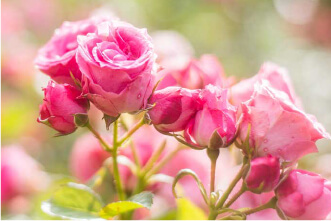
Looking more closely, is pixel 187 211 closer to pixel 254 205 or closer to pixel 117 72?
pixel 254 205

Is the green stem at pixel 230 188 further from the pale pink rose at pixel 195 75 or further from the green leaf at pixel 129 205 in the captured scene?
the pale pink rose at pixel 195 75

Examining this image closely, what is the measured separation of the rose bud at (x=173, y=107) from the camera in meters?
0.71

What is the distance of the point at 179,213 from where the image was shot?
85 cm

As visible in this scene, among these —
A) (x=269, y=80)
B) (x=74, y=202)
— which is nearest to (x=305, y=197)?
(x=269, y=80)

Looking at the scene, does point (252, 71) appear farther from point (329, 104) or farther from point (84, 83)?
point (84, 83)

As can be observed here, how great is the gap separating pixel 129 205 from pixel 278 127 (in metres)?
0.19

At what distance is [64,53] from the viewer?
2.63 feet

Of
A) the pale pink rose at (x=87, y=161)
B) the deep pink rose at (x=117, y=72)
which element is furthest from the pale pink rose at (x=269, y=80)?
the pale pink rose at (x=87, y=161)

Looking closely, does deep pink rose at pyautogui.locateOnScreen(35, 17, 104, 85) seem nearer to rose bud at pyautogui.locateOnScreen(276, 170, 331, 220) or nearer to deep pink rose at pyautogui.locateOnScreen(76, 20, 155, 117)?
deep pink rose at pyautogui.locateOnScreen(76, 20, 155, 117)

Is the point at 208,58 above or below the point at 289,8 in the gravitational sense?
above

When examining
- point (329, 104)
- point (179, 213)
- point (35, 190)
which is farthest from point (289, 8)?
point (179, 213)

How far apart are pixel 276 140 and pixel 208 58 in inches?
9.0

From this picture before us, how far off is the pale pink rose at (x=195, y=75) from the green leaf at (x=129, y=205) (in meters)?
0.20

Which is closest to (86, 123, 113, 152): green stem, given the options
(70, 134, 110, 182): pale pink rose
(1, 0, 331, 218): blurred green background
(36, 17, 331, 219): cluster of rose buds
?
(36, 17, 331, 219): cluster of rose buds
